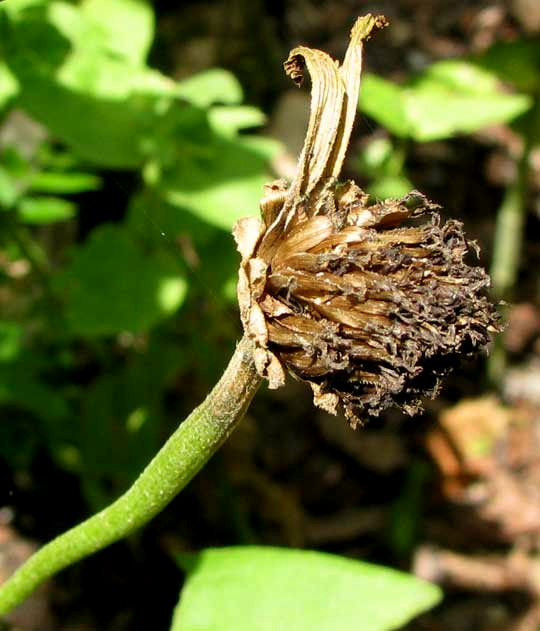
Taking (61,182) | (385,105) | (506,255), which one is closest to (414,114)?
(385,105)

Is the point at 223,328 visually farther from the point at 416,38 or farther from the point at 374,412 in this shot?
the point at 416,38

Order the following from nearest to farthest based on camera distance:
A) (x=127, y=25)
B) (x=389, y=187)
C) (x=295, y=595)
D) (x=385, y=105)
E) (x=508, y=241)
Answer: (x=295, y=595)
(x=127, y=25)
(x=385, y=105)
(x=389, y=187)
(x=508, y=241)

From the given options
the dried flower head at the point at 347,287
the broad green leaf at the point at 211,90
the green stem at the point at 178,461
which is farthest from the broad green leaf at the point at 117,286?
the dried flower head at the point at 347,287

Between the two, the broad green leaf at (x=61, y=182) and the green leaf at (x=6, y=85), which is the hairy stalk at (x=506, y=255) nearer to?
the broad green leaf at (x=61, y=182)

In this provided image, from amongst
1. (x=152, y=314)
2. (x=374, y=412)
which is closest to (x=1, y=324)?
(x=152, y=314)

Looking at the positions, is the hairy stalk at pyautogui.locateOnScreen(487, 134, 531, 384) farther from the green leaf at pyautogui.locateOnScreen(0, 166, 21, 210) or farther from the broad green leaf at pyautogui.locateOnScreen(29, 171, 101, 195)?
the green leaf at pyautogui.locateOnScreen(0, 166, 21, 210)

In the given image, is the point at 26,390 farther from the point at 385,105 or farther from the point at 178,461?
the point at 385,105
